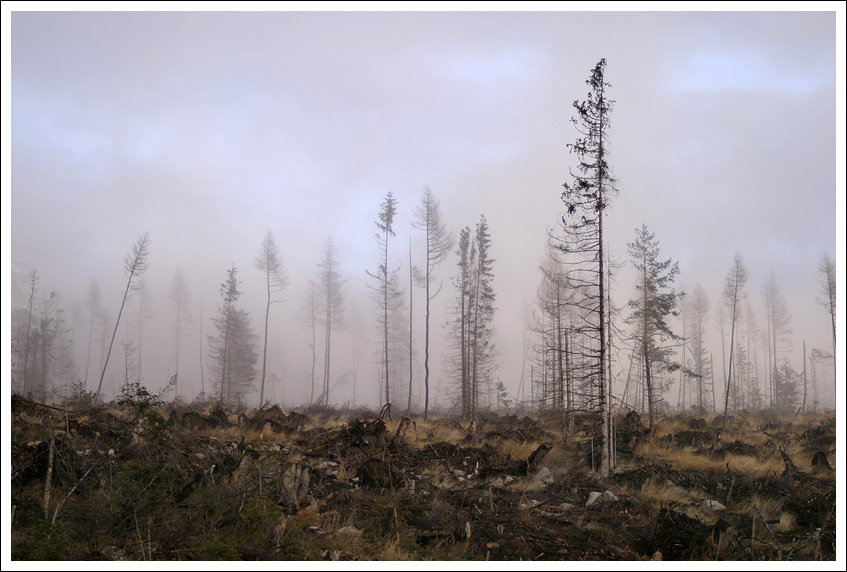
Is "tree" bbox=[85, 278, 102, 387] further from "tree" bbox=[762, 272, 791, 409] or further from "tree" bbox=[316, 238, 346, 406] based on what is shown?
"tree" bbox=[762, 272, 791, 409]

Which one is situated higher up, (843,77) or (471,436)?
(843,77)

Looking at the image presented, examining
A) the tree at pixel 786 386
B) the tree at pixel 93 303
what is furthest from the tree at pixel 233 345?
the tree at pixel 786 386

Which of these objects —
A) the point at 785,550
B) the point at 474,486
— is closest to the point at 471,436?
the point at 474,486

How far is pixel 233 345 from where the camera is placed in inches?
1657

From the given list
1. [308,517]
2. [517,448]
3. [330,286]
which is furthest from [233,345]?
[308,517]

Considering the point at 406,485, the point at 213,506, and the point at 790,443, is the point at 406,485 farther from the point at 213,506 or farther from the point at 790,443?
the point at 790,443

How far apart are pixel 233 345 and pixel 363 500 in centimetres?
3883

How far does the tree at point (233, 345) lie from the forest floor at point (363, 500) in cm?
2621

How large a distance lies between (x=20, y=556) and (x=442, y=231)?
2533 cm

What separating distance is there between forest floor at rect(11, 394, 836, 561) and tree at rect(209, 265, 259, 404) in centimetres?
2621

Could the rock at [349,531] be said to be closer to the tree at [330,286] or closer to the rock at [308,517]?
the rock at [308,517]

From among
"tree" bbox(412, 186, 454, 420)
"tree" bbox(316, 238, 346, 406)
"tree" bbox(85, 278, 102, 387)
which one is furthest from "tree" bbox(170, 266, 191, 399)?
"tree" bbox(412, 186, 454, 420)

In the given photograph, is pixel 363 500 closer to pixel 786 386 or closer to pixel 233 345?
pixel 233 345

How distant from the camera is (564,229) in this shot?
473 inches
